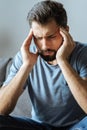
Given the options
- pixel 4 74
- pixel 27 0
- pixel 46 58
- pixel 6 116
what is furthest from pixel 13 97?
pixel 27 0

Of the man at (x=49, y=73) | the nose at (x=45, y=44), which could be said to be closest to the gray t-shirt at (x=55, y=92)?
the man at (x=49, y=73)

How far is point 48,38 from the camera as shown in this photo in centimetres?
149

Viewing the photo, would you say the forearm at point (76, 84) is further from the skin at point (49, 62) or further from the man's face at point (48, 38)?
the man's face at point (48, 38)

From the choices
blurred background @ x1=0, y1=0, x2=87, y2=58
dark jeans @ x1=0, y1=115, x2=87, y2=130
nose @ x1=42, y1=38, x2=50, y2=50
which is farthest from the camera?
blurred background @ x1=0, y1=0, x2=87, y2=58

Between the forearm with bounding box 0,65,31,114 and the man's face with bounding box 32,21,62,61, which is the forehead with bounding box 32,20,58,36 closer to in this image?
the man's face with bounding box 32,21,62,61

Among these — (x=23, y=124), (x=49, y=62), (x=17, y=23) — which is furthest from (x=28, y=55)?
(x=17, y=23)

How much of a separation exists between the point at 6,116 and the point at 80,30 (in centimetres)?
128

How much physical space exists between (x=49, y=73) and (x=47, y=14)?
314mm

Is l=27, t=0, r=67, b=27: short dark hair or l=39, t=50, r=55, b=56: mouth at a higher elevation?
l=27, t=0, r=67, b=27: short dark hair

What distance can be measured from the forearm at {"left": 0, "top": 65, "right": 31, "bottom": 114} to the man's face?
0.14 m

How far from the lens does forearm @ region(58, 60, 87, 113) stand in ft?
4.51

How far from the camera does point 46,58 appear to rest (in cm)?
153

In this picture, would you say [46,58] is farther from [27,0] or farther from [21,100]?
[27,0]

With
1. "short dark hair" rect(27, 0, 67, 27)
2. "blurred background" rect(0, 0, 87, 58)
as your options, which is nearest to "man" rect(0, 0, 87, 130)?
"short dark hair" rect(27, 0, 67, 27)
